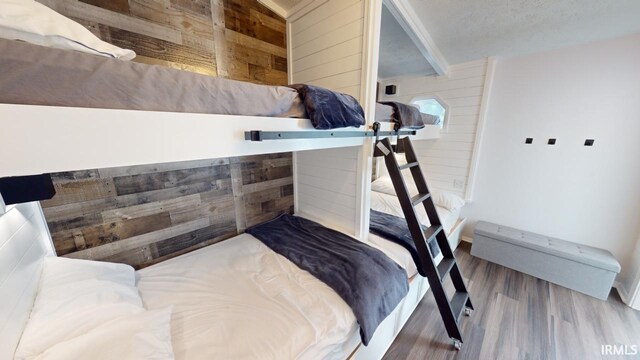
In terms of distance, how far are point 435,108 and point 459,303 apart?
2.55 metres

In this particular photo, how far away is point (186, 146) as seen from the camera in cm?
77

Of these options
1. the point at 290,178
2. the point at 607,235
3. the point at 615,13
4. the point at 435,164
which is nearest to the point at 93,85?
the point at 290,178

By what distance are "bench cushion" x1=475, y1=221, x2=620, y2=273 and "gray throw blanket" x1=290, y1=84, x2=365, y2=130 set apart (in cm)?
248

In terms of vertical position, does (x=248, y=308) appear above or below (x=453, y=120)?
below

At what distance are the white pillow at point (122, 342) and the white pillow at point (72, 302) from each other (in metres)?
0.08

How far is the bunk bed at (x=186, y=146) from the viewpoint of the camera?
1.73 feet

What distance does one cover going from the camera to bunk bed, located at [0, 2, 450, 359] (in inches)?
20.7

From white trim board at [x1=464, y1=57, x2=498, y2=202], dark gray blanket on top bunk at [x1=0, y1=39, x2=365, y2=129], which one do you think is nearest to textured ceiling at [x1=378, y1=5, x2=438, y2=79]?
white trim board at [x1=464, y1=57, x2=498, y2=202]

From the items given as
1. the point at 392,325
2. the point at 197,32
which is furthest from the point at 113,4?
the point at 392,325

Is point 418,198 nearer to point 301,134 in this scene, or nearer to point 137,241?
point 301,134

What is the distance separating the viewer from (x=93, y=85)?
1.93 feet

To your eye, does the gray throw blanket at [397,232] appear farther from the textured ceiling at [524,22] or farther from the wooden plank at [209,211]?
the textured ceiling at [524,22]

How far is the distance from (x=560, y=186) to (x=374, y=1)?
9.22 feet


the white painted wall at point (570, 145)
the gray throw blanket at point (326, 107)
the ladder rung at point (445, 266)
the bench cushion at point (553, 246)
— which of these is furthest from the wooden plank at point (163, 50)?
the bench cushion at point (553, 246)
